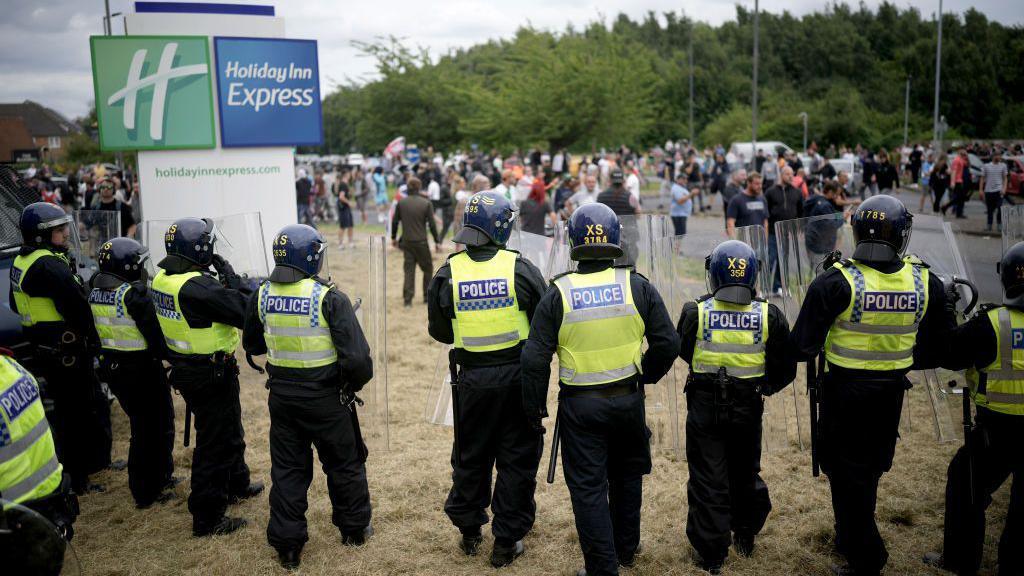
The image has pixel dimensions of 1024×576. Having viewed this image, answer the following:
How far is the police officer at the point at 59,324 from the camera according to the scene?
19.9 ft

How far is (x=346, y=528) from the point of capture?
5.32m

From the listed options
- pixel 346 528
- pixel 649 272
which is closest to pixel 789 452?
pixel 649 272

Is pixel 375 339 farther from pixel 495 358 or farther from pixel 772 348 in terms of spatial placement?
pixel 772 348

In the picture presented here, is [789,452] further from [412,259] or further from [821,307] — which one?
[412,259]

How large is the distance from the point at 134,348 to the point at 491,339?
278cm

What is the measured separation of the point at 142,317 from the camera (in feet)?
19.0

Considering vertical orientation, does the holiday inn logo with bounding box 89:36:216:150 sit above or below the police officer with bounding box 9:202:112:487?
above

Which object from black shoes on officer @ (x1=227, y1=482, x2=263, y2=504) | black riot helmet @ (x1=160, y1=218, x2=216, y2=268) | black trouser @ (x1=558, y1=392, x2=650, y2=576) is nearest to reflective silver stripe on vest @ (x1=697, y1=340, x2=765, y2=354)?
black trouser @ (x1=558, y1=392, x2=650, y2=576)

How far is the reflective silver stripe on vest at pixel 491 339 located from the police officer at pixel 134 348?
238 cm

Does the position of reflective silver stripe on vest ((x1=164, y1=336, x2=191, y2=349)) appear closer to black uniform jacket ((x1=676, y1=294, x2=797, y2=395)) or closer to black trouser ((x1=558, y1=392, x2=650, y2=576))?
black trouser ((x1=558, y1=392, x2=650, y2=576))

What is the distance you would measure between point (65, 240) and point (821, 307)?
18.3ft

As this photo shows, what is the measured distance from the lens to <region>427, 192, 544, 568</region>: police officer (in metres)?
4.98

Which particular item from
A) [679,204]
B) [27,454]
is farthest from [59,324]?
[679,204]

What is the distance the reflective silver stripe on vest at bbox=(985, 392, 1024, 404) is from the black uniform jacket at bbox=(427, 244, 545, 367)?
258 centimetres
